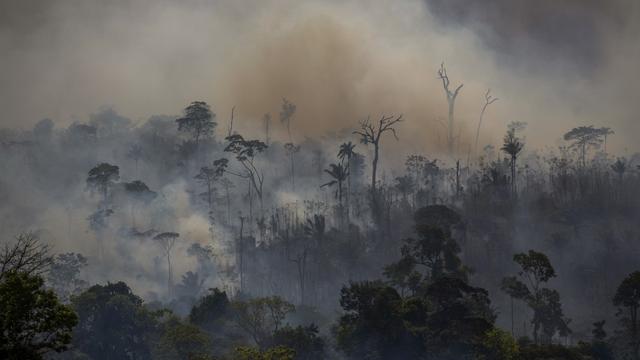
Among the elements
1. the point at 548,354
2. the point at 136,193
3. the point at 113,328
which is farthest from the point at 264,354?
the point at 136,193

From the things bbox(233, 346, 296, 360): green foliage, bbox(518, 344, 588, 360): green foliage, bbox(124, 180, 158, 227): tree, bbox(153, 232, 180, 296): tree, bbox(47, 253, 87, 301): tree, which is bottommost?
bbox(518, 344, 588, 360): green foliage

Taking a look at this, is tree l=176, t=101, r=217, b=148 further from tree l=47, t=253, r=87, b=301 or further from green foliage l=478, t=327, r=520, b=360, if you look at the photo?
green foliage l=478, t=327, r=520, b=360

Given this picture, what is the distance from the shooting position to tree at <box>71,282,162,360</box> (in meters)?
85.0

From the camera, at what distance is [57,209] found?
169375 mm

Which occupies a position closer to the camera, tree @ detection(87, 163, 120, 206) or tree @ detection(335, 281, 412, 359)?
tree @ detection(335, 281, 412, 359)

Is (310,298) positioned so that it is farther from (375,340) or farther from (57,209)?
(57,209)

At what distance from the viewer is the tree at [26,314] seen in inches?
1238

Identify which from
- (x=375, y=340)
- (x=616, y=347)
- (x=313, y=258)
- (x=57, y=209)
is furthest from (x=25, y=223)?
(x=616, y=347)

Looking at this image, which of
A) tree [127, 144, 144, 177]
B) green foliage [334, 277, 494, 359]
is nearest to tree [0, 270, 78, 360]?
green foliage [334, 277, 494, 359]

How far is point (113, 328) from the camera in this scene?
85.4 meters

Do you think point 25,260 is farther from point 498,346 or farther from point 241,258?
point 241,258

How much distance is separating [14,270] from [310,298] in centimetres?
9520

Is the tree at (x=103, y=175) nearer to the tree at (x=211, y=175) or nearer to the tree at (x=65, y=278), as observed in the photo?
the tree at (x=211, y=175)

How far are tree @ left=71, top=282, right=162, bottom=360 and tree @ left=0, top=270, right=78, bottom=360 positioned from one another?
55.1 m
